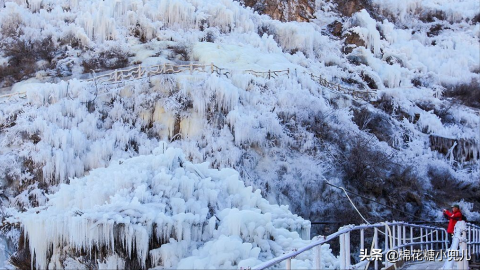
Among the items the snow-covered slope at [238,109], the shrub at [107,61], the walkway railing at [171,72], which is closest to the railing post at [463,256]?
the snow-covered slope at [238,109]

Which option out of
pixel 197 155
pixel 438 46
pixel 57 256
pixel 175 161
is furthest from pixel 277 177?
pixel 438 46

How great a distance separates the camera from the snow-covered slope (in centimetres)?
2164

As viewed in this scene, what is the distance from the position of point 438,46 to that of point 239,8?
1471 cm

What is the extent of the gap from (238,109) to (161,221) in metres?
13.0

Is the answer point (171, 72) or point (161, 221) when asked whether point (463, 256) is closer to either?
point (161, 221)

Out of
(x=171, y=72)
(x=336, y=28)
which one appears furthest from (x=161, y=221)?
(x=336, y=28)

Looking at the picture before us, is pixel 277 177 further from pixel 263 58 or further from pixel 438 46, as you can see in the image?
pixel 438 46

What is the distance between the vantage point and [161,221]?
432 inches

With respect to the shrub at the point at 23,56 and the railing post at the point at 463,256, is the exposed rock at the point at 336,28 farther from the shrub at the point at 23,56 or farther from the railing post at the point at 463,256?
the railing post at the point at 463,256

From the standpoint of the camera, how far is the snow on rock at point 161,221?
1068 centimetres

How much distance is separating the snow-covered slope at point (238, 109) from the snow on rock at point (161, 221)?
0.44 ft

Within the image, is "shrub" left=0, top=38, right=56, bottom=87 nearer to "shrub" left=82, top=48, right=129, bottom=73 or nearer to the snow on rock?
"shrub" left=82, top=48, right=129, bottom=73

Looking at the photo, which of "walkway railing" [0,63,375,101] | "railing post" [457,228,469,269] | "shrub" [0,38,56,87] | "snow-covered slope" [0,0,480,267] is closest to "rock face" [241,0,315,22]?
"snow-covered slope" [0,0,480,267]

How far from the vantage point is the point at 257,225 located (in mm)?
11508
